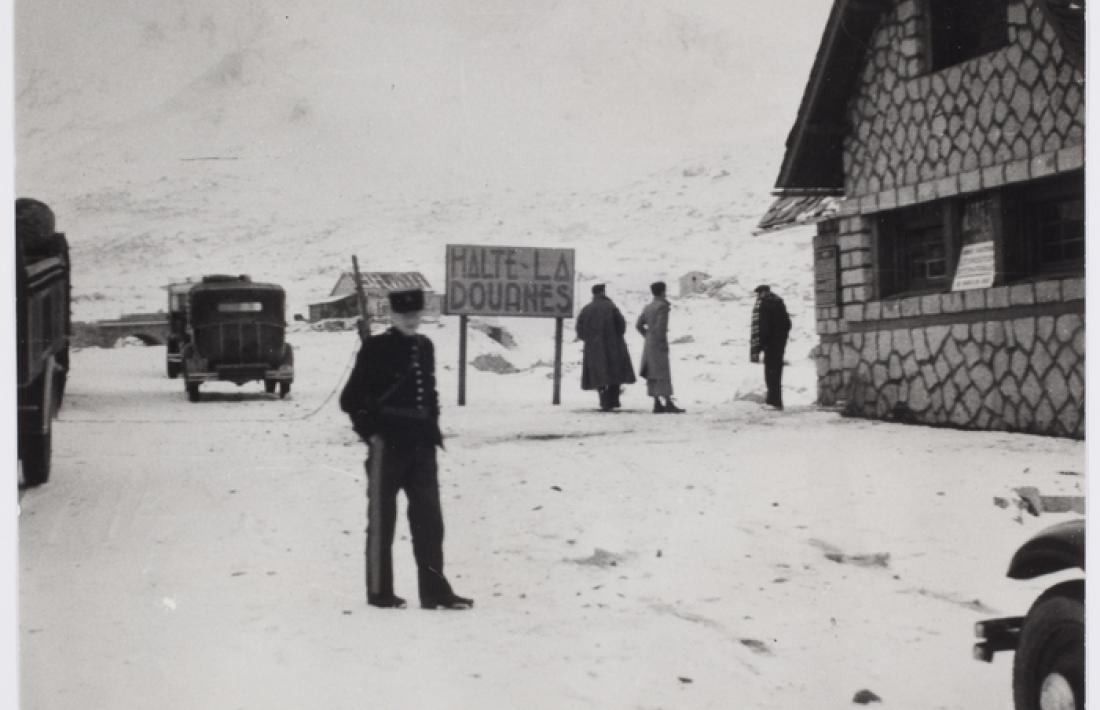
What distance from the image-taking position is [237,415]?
4848mm

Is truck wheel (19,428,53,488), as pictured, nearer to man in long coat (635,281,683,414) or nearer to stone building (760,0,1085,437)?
stone building (760,0,1085,437)

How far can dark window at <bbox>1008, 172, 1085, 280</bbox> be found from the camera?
205 inches

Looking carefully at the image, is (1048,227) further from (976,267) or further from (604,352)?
(604,352)

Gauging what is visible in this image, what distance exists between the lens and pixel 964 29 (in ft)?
19.9

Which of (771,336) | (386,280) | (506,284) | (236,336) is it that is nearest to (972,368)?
(506,284)

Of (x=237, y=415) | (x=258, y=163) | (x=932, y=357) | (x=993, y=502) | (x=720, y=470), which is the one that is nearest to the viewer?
(x=258, y=163)

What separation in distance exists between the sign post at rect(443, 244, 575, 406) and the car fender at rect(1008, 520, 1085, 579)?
7.28 ft

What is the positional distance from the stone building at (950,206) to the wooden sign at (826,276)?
17 millimetres

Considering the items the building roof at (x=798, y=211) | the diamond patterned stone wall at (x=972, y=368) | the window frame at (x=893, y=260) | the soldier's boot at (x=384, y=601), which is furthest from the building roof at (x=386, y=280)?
the building roof at (x=798, y=211)

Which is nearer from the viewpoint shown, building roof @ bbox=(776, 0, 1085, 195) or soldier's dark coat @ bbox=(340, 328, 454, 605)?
soldier's dark coat @ bbox=(340, 328, 454, 605)

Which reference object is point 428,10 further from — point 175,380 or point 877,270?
point 877,270

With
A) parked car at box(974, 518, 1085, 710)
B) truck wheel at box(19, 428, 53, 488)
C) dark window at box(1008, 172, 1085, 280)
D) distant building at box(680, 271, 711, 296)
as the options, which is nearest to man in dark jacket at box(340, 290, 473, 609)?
truck wheel at box(19, 428, 53, 488)

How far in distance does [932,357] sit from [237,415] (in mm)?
3761

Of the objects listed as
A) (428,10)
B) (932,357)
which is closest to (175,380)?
(428,10)
